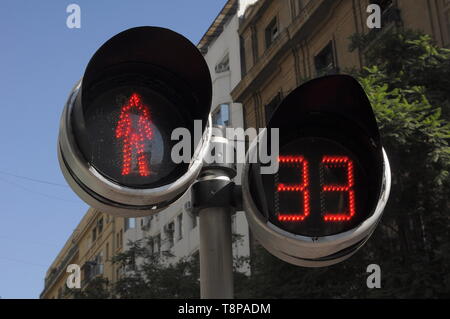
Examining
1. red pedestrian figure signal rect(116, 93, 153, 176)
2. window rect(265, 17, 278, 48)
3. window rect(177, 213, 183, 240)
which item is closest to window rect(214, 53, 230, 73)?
window rect(265, 17, 278, 48)

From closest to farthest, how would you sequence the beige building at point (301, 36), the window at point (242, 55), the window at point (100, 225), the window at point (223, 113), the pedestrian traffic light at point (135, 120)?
the pedestrian traffic light at point (135, 120)
the beige building at point (301, 36)
the window at point (242, 55)
the window at point (223, 113)
the window at point (100, 225)

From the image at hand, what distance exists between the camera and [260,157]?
2592 millimetres

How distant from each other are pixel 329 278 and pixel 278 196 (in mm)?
12323

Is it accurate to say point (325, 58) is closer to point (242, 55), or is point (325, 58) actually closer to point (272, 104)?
point (272, 104)

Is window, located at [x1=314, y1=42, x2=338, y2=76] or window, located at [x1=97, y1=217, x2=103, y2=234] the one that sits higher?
window, located at [x1=97, y1=217, x2=103, y2=234]

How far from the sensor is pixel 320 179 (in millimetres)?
2760

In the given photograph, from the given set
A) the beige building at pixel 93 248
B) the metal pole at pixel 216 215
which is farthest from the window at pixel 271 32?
the metal pole at pixel 216 215

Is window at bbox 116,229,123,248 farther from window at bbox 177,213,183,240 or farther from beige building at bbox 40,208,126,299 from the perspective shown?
window at bbox 177,213,183,240

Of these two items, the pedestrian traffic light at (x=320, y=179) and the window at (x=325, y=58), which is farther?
the window at (x=325, y=58)

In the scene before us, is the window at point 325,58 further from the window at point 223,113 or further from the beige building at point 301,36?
the window at point 223,113

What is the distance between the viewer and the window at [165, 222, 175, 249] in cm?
3778

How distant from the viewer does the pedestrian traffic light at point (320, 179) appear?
250 cm
